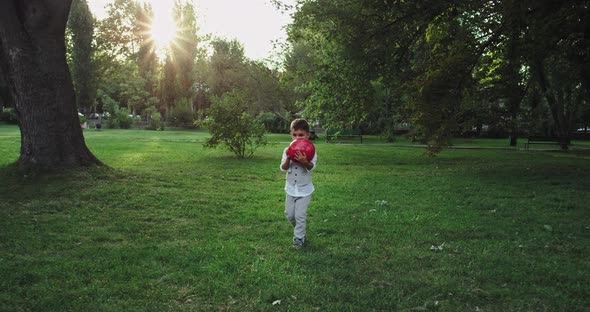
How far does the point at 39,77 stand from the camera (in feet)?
31.1

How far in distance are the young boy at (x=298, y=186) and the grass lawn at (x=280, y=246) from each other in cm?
27

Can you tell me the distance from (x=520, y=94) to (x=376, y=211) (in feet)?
43.3

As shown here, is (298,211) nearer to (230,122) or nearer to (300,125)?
(300,125)

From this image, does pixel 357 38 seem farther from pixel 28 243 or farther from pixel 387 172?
pixel 28 243

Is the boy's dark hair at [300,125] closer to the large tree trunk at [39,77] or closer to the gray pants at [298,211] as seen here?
the gray pants at [298,211]

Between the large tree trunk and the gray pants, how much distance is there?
678 centimetres

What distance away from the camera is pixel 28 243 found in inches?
210

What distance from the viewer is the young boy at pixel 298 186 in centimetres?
534

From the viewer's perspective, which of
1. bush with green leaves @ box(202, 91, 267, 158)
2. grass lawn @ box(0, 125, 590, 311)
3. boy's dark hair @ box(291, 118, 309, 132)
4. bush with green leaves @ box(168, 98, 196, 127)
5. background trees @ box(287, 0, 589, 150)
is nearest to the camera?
grass lawn @ box(0, 125, 590, 311)

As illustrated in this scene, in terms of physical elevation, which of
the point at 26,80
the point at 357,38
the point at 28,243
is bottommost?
the point at 28,243

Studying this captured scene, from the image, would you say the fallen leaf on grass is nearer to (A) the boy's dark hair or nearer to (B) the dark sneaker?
(B) the dark sneaker

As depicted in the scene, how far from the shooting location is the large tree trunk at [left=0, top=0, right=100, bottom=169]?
934 cm

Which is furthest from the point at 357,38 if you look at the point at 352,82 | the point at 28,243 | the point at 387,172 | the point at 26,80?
the point at 28,243

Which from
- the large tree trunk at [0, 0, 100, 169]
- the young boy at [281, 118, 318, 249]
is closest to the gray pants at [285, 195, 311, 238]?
the young boy at [281, 118, 318, 249]
